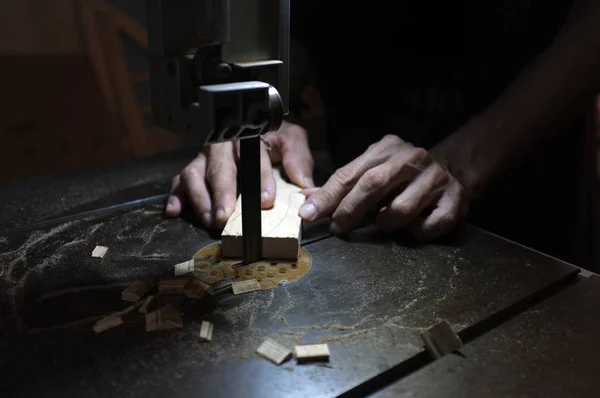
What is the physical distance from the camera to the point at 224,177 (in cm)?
132

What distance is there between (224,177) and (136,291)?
425 mm

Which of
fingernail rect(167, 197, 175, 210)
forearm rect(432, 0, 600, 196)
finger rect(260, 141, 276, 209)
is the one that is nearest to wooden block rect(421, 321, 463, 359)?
finger rect(260, 141, 276, 209)

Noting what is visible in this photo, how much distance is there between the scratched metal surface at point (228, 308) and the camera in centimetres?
76

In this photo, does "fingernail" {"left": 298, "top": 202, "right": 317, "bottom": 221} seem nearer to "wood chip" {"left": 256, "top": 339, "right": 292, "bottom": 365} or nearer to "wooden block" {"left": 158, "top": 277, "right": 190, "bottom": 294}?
"wooden block" {"left": 158, "top": 277, "right": 190, "bottom": 294}

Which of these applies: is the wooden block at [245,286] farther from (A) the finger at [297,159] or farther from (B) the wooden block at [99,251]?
(A) the finger at [297,159]

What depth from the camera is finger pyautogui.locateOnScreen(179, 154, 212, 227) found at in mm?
1276

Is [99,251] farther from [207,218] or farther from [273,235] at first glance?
[273,235]

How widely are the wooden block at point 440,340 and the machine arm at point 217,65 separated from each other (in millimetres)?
407

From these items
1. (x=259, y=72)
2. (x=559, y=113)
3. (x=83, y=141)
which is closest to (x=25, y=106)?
(x=83, y=141)

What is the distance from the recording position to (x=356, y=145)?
1991 mm

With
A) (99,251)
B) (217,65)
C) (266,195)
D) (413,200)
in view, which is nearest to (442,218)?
(413,200)

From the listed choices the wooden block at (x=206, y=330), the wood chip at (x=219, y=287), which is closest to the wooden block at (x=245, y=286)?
the wood chip at (x=219, y=287)

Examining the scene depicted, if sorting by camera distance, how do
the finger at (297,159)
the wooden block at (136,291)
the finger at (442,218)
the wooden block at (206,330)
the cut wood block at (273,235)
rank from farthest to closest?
the finger at (297,159), the finger at (442,218), the cut wood block at (273,235), the wooden block at (136,291), the wooden block at (206,330)

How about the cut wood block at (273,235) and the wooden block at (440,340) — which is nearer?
the wooden block at (440,340)
